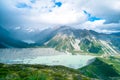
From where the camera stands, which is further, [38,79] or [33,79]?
[38,79]

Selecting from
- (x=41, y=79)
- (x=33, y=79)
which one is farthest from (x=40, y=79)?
(x=33, y=79)

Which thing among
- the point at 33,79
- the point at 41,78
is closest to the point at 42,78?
the point at 41,78

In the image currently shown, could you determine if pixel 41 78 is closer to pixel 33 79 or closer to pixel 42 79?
pixel 42 79

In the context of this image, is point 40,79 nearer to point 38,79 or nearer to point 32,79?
point 38,79

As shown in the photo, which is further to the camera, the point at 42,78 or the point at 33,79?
the point at 42,78

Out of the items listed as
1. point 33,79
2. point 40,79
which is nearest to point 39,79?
point 40,79

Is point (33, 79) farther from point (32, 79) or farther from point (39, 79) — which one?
point (39, 79)

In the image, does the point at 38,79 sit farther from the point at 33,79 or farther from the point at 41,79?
the point at 33,79
